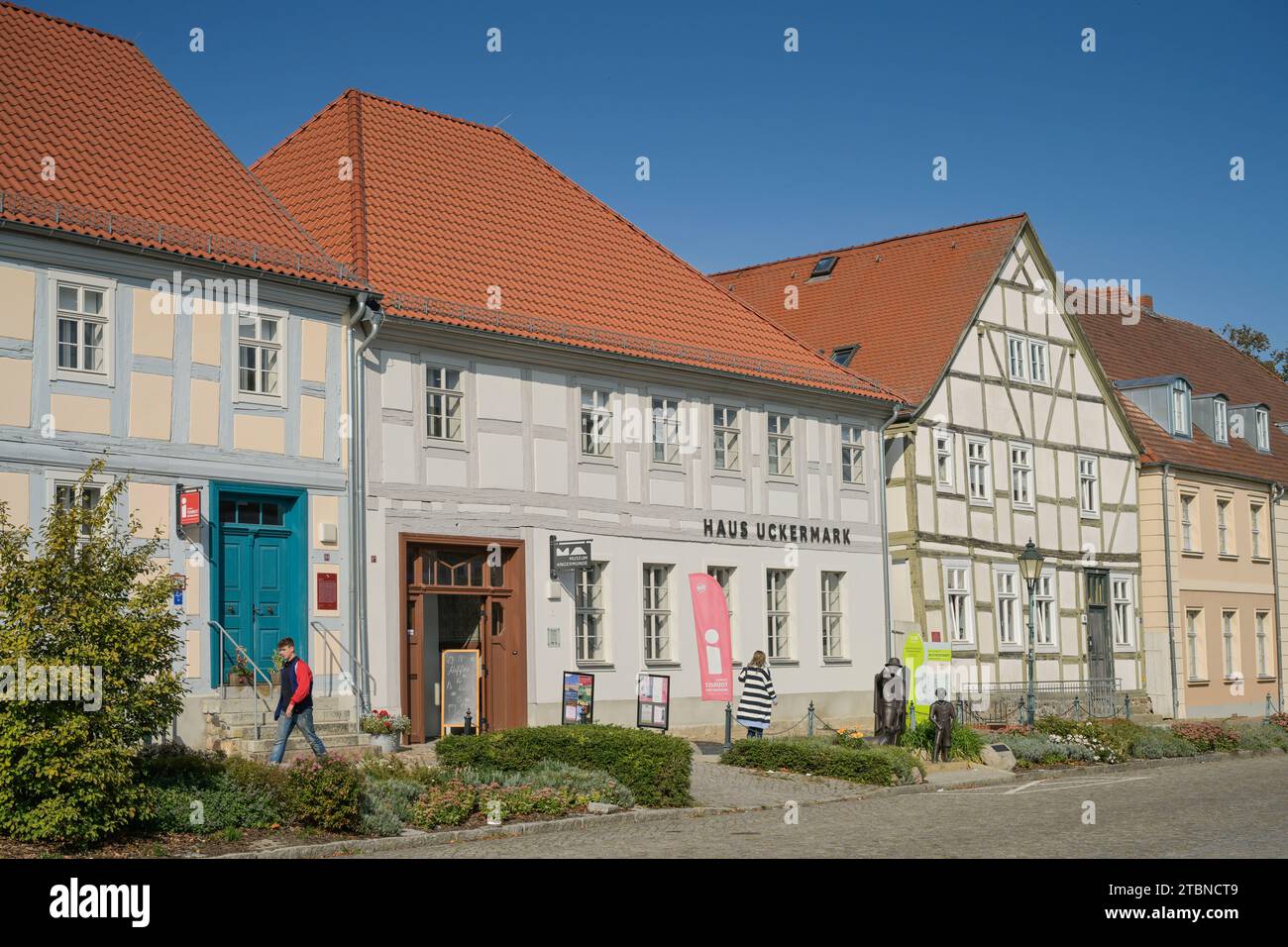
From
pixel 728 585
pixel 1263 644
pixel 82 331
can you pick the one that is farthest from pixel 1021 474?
pixel 82 331

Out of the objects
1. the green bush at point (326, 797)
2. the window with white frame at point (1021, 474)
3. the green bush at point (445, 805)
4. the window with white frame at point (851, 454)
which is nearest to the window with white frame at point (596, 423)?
the window with white frame at point (851, 454)

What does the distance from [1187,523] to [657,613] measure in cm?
1961

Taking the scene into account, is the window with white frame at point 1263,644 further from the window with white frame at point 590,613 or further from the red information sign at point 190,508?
the red information sign at point 190,508

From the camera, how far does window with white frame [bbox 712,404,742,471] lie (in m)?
30.0

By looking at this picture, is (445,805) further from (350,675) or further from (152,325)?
(152,325)

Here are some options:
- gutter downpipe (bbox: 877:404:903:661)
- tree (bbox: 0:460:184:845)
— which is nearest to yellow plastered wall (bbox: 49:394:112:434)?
tree (bbox: 0:460:184:845)

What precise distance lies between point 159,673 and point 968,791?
1208cm

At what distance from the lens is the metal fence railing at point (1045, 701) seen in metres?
34.0

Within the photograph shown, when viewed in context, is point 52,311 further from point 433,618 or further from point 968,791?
point 968,791

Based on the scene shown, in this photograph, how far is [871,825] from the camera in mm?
17984

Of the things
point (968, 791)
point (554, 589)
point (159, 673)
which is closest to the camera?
point (159, 673)

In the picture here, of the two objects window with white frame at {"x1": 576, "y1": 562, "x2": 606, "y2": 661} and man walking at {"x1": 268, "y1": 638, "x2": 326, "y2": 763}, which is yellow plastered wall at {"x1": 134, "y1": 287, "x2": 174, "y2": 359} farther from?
window with white frame at {"x1": 576, "y1": 562, "x2": 606, "y2": 661}

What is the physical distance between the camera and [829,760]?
909 inches

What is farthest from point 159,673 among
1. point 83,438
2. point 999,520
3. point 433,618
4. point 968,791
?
point 999,520
